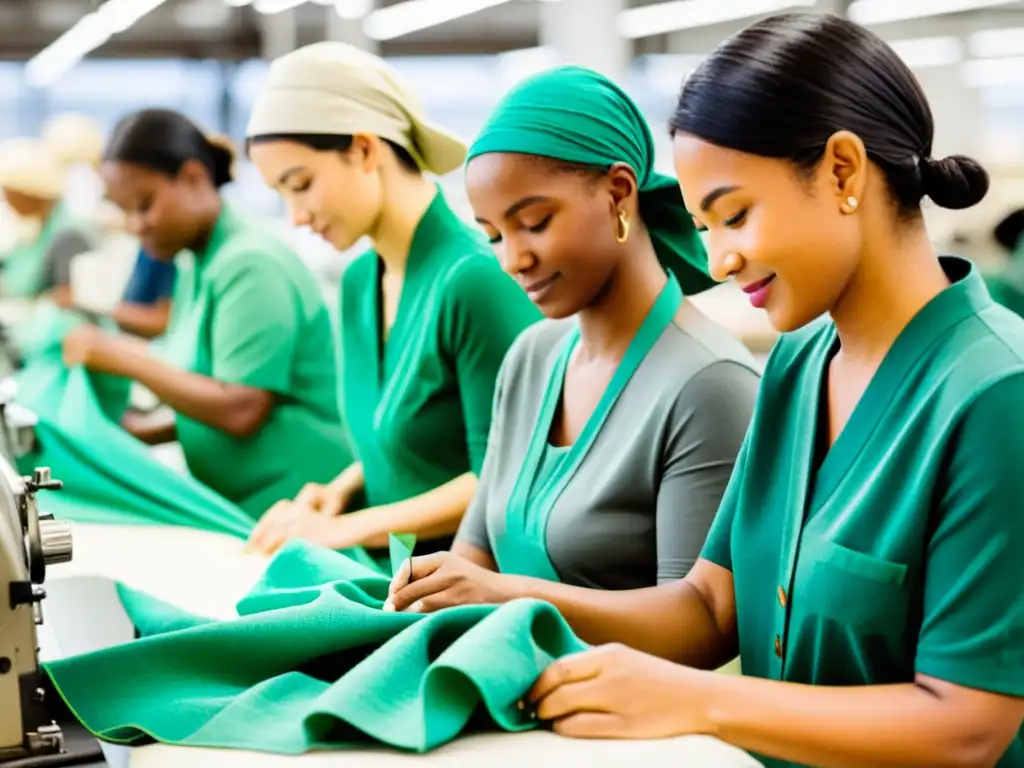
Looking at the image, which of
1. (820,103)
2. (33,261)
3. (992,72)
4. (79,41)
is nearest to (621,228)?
(820,103)

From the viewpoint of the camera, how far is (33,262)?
6.16 metres

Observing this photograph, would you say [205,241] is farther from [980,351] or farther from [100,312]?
[980,351]

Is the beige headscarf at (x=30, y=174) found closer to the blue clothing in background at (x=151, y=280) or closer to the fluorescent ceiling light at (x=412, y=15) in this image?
the blue clothing in background at (x=151, y=280)

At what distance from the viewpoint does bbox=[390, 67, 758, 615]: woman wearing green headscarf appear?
5.41 ft

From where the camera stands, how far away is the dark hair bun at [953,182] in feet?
4.27

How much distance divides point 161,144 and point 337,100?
3.74ft

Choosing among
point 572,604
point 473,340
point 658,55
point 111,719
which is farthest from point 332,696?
point 658,55

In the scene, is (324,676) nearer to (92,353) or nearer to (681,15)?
(92,353)

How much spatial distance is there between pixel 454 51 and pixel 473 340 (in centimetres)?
1063

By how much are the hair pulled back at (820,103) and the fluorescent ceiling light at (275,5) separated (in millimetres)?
8868

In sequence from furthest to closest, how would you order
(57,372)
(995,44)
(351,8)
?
1. (995,44)
2. (351,8)
3. (57,372)

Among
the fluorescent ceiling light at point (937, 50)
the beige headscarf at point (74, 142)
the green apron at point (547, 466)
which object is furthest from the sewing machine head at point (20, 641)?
the fluorescent ceiling light at point (937, 50)

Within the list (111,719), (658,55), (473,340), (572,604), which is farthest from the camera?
(658,55)

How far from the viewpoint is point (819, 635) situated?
1302 millimetres
